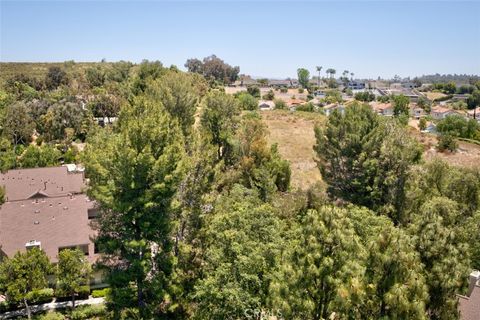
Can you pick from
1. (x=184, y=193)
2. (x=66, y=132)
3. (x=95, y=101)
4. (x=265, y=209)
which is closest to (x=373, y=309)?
(x=265, y=209)

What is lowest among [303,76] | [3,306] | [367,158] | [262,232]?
[3,306]

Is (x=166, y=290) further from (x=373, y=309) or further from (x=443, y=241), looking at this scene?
(x=443, y=241)

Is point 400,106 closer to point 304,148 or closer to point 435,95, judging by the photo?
point 304,148

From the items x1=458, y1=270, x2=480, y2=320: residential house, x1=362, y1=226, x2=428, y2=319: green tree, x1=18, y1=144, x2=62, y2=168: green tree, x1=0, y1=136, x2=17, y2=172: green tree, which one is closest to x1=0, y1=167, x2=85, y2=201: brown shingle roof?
x1=0, y1=136, x2=17, y2=172: green tree

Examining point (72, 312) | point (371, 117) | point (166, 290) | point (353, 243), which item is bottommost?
point (72, 312)

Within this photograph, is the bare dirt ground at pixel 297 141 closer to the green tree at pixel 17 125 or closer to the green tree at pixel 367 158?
the green tree at pixel 367 158

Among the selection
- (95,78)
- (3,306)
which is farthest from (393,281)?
(95,78)

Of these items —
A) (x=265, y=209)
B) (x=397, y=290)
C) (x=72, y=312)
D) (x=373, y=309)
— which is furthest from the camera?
(x=72, y=312)
